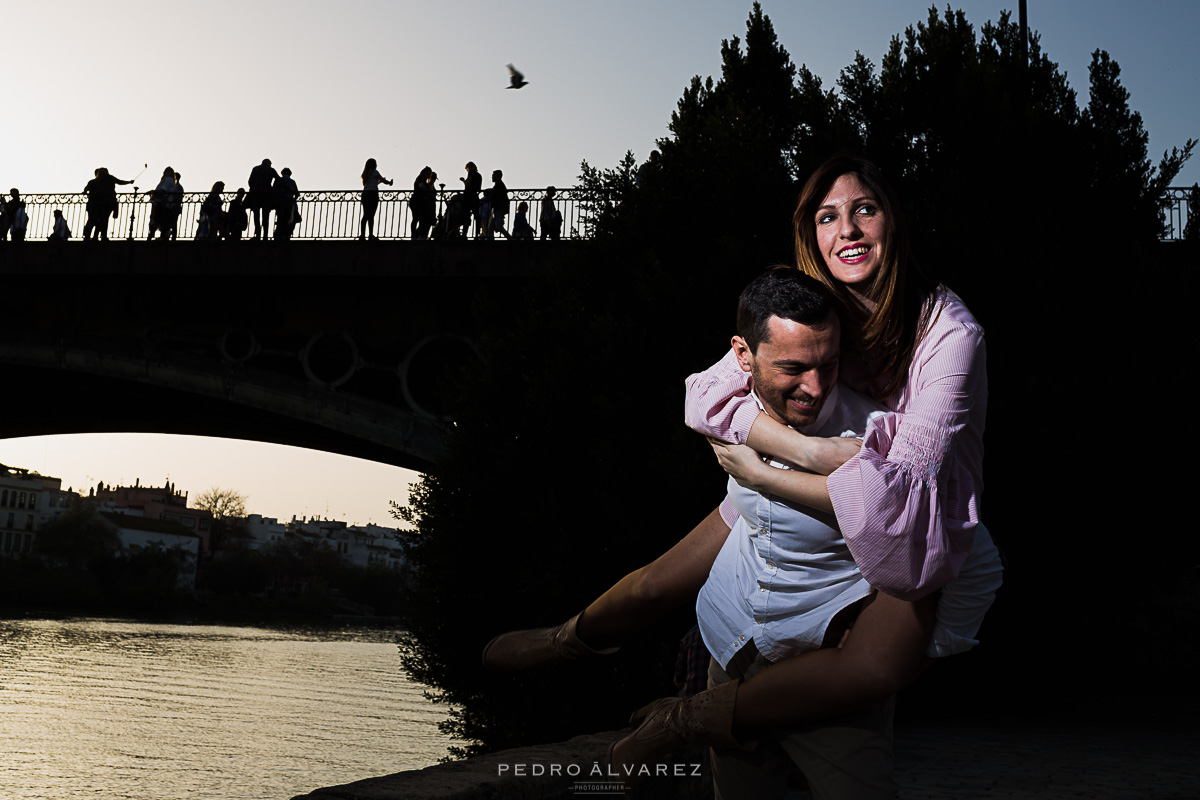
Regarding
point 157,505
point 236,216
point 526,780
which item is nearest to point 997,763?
point 526,780

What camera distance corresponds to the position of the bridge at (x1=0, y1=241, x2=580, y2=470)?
14.1 meters

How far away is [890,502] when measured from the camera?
1.90 m

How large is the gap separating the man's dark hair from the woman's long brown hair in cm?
9

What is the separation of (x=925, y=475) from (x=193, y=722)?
72.4 ft

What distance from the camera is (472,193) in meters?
14.5

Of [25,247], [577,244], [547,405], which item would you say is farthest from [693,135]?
[25,247]

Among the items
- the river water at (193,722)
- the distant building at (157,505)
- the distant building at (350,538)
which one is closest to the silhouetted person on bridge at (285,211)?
the river water at (193,722)

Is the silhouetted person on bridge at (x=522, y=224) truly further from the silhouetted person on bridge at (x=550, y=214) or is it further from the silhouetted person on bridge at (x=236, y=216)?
the silhouetted person on bridge at (x=236, y=216)

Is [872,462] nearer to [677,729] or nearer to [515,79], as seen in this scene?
[677,729]

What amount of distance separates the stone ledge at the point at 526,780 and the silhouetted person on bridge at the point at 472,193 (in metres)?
10.6

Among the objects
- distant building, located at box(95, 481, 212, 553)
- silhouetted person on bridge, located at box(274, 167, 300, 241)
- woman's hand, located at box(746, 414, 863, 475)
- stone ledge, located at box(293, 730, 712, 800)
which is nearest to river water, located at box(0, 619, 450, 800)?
silhouetted person on bridge, located at box(274, 167, 300, 241)

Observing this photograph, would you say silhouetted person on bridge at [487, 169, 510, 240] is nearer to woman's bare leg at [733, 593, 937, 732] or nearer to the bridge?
the bridge

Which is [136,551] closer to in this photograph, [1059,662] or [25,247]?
[25,247]

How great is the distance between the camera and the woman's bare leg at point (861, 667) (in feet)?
6.77
